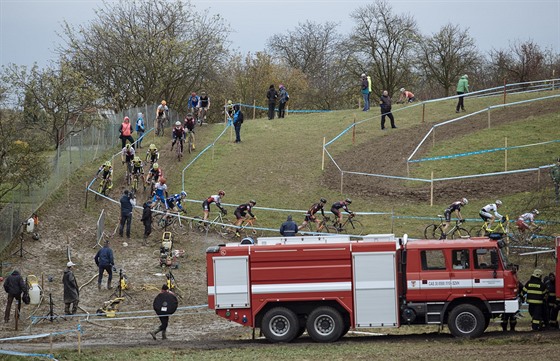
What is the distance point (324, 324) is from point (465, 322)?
360cm

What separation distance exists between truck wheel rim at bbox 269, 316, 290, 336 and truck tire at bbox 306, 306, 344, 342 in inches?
23.5

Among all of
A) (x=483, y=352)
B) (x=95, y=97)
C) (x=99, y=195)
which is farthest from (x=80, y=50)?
(x=483, y=352)

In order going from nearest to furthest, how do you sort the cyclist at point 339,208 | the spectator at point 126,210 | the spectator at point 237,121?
the spectator at point 126,210 → the cyclist at point 339,208 → the spectator at point 237,121

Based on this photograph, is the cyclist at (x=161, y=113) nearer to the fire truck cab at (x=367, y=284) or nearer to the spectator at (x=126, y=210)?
the spectator at (x=126, y=210)

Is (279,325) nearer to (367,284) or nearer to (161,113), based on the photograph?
(367,284)

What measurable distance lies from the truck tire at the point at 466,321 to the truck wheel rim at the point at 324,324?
3.02 m

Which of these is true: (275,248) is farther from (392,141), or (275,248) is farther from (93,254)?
(392,141)

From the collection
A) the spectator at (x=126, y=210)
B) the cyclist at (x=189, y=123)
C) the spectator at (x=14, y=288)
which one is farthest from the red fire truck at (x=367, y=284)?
the cyclist at (x=189, y=123)

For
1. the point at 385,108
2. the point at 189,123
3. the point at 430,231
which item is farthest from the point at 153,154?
the point at 385,108

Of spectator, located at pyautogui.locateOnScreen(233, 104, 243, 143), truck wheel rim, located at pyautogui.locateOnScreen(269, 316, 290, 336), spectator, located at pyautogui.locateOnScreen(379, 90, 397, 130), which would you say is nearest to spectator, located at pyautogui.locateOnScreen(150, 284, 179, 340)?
truck wheel rim, located at pyautogui.locateOnScreen(269, 316, 290, 336)

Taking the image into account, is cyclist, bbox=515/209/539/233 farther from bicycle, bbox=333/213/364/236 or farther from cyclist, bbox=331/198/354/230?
cyclist, bbox=331/198/354/230

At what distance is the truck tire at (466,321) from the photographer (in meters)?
21.7

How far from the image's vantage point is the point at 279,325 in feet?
73.5

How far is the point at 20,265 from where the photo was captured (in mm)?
31484
